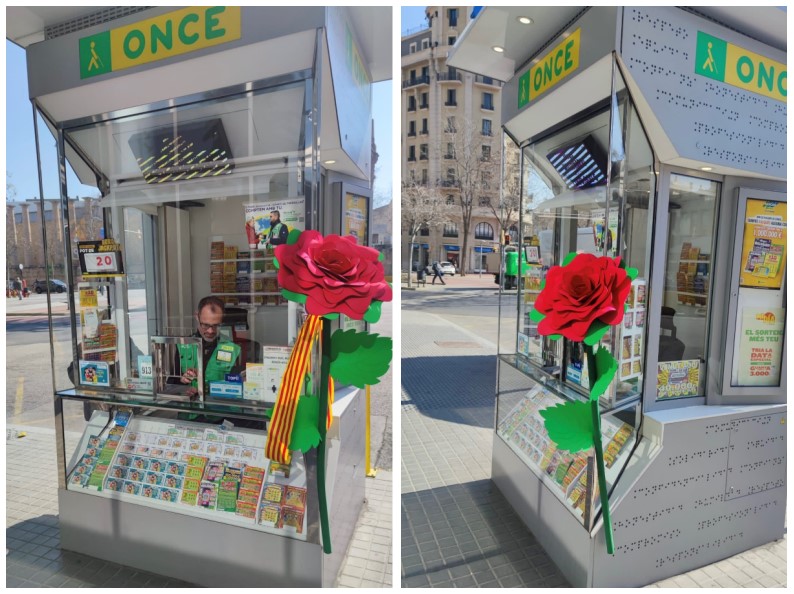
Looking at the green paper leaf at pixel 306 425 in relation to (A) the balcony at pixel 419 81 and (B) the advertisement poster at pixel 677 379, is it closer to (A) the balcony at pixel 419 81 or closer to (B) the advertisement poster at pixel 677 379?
(B) the advertisement poster at pixel 677 379

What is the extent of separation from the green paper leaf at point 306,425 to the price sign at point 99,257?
1.71m

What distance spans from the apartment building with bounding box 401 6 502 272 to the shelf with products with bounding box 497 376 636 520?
53.1ft

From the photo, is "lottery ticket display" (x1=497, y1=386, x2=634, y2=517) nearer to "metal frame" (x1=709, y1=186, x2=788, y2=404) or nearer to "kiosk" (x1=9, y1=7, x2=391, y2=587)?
"metal frame" (x1=709, y1=186, x2=788, y2=404)

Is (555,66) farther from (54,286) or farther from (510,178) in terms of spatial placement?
(54,286)

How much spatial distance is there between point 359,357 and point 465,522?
208cm

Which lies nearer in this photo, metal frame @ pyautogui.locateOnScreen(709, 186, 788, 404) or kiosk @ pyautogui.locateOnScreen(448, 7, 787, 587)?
kiosk @ pyautogui.locateOnScreen(448, 7, 787, 587)

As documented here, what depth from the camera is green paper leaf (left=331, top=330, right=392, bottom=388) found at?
1.68 meters

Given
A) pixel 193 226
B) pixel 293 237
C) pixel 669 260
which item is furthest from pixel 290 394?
pixel 669 260

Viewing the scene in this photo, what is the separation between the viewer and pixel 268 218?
243 centimetres

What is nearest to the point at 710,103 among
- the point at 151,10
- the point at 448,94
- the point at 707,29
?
the point at 707,29

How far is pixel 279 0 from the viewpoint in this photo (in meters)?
2.10

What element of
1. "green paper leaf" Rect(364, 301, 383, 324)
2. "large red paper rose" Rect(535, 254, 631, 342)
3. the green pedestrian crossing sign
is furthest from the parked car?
"large red paper rose" Rect(535, 254, 631, 342)

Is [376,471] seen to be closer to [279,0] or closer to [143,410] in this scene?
[143,410]

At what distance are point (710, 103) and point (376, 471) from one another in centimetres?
345
